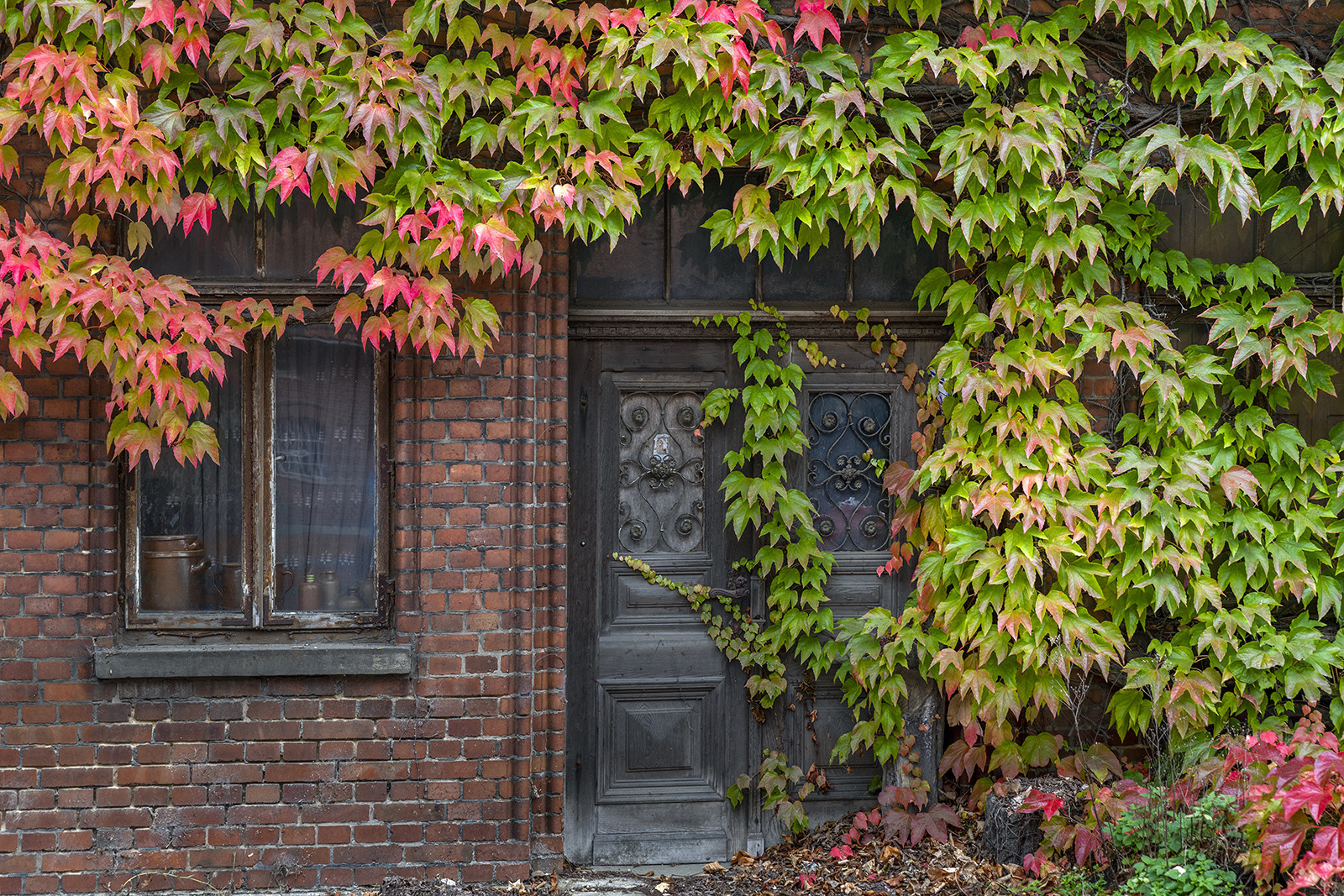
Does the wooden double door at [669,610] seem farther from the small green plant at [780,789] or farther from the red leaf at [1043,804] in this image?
the red leaf at [1043,804]

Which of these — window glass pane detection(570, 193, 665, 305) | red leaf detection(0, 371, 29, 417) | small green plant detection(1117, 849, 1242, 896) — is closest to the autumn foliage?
red leaf detection(0, 371, 29, 417)

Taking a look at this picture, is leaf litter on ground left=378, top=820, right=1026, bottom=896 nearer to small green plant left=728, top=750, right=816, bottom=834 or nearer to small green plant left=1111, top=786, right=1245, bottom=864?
small green plant left=728, top=750, right=816, bottom=834

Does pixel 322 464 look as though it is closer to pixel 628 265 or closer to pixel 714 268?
pixel 628 265

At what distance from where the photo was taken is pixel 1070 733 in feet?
13.6

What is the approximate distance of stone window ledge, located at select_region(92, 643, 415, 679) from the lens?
3.72 meters

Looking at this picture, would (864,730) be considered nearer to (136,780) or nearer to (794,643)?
(794,643)

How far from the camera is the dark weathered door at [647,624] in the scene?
423cm

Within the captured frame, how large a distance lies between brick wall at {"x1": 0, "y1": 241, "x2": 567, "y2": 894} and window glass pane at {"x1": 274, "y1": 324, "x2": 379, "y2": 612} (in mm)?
223

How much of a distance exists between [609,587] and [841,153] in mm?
2094

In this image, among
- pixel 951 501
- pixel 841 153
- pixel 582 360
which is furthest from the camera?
pixel 582 360

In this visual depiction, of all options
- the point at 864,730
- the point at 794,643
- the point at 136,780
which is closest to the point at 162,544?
the point at 136,780

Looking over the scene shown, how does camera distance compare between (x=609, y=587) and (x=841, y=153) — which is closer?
(x=841, y=153)

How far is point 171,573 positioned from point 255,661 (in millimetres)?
534

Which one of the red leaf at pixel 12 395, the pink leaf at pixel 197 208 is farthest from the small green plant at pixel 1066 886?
the red leaf at pixel 12 395
